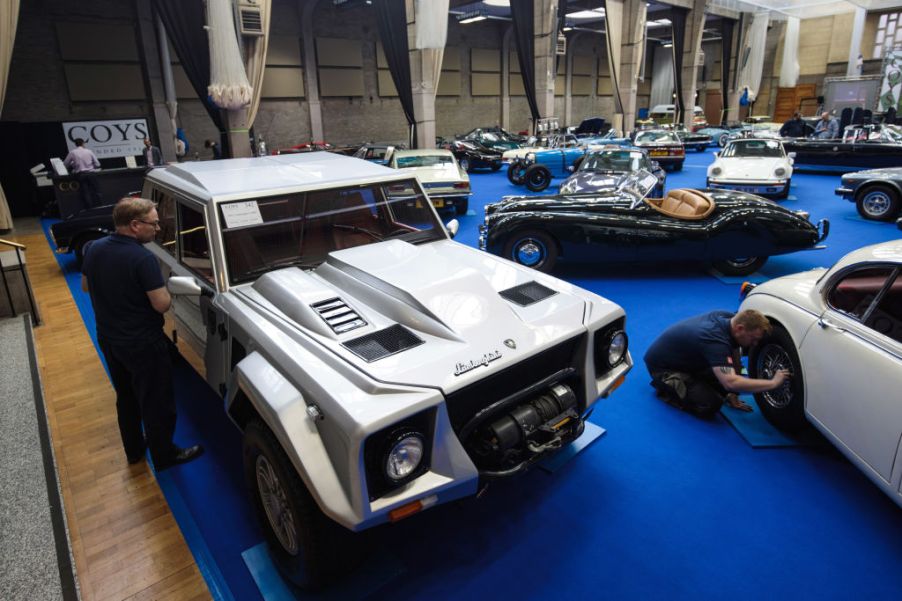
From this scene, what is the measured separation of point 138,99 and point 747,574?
68.0 ft

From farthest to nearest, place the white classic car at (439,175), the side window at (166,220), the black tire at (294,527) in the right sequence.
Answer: the white classic car at (439,175), the side window at (166,220), the black tire at (294,527)

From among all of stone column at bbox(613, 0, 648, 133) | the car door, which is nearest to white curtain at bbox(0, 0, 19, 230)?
the car door

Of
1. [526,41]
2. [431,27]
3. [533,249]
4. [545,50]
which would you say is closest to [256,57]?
[431,27]

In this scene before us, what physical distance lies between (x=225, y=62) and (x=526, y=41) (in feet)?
38.9

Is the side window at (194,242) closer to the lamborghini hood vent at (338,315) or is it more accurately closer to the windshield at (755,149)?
the lamborghini hood vent at (338,315)

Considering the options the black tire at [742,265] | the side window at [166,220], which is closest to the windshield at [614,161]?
the black tire at [742,265]

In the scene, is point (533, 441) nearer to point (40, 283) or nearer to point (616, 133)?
point (40, 283)

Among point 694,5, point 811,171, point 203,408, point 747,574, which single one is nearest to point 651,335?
point 747,574

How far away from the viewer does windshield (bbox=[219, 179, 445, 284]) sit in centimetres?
330

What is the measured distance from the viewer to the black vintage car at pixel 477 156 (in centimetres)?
1862

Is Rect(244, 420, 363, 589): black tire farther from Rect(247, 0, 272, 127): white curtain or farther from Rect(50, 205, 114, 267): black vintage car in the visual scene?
Rect(247, 0, 272, 127): white curtain

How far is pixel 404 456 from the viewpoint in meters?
2.17

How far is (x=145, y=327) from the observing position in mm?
3041

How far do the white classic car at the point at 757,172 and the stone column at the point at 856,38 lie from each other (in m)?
26.8
